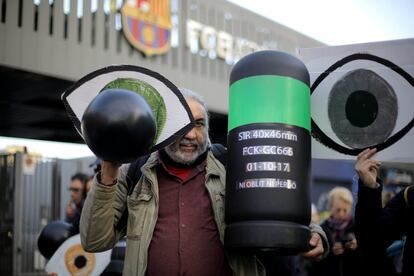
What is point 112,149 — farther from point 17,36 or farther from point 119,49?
point 119,49

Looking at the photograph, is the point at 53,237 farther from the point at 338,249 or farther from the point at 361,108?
the point at 361,108

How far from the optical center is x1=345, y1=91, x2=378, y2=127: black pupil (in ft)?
8.14

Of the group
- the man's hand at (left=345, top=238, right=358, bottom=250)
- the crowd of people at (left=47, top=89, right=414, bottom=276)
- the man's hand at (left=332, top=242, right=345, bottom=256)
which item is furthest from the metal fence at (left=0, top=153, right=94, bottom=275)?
the crowd of people at (left=47, top=89, right=414, bottom=276)

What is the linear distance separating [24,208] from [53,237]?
213 inches

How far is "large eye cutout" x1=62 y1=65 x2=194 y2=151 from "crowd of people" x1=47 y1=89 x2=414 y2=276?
0.15 m

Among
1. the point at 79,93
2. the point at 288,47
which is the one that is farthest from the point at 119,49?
the point at 79,93

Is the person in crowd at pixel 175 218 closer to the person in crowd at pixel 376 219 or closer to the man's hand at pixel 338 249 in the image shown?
the person in crowd at pixel 376 219

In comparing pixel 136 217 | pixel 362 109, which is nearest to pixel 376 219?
pixel 362 109

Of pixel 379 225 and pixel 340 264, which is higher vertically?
pixel 379 225

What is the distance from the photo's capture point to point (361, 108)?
250cm

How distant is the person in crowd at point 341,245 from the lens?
5.71 meters

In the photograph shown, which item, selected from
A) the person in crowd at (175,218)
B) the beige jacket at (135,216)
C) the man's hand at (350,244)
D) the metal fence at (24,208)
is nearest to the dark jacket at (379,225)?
the person in crowd at (175,218)

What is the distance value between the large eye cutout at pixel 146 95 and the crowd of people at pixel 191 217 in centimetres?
15

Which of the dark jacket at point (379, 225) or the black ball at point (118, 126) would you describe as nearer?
the black ball at point (118, 126)
